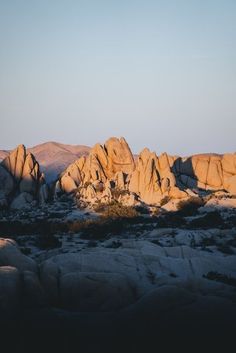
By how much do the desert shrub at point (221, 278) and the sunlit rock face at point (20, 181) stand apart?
4727 centimetres

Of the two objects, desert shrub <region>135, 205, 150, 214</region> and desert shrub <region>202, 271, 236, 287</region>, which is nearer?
desert shrub <region>202, 271, 236, 287</region>

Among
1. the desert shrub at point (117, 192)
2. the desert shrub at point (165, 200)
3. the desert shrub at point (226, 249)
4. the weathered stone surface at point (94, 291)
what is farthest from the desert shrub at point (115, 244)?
the desert shrub at point (117, 192)

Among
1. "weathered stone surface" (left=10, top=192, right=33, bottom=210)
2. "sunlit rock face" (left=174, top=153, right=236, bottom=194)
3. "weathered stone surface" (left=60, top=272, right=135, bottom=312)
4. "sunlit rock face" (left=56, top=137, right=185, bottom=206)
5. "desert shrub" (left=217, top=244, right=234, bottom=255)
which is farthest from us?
"sunlit rock face" (left=174, top=153, right=236, bottom=194)

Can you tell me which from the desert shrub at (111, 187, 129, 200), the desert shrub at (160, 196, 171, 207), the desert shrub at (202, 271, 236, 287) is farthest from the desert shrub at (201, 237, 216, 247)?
the desert shrub at (111, 187, 129, 200)

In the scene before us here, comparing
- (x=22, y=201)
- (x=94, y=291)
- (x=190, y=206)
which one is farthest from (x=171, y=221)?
(x=94, y=291)

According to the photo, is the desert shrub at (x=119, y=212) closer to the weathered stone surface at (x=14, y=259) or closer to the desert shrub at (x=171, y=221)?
the desert shrub at (x=171, y=221)

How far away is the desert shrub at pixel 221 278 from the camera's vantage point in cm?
2338

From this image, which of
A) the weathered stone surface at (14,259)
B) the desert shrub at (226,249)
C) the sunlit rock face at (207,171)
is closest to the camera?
the weathered stone surface at (14,259)

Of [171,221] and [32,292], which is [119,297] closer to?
[32,292]

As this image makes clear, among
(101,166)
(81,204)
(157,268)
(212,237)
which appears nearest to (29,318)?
(157,268)

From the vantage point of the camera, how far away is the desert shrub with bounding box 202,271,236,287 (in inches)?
920

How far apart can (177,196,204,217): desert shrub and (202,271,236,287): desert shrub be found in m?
29.9

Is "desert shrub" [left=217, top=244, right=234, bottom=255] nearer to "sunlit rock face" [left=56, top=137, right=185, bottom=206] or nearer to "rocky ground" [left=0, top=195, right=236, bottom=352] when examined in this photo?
"rocky ground" [left=0, top=195, right=236, bottom=352]

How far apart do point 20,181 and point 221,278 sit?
52962 mm
